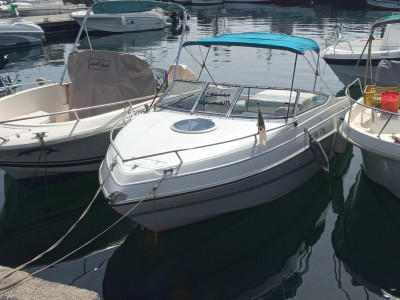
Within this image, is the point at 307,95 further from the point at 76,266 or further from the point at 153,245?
the point at 76,266

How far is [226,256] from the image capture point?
700cm

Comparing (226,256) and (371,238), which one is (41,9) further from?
(371,238)

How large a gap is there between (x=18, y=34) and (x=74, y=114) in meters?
17.4

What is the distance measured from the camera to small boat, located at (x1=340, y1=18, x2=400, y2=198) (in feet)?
24.6

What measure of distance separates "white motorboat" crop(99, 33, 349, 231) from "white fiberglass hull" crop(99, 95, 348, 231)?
14 millimetres

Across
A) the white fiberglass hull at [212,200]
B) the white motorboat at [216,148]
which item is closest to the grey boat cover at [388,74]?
the white motorboat at [216,148]

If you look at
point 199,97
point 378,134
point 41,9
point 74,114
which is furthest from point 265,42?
point 41,9

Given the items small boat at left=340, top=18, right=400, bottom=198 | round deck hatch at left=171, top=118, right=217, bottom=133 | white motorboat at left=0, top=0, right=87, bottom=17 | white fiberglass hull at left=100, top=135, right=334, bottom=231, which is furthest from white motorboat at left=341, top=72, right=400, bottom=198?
white motorboat at left=0, top=0, right=87, bottom=17

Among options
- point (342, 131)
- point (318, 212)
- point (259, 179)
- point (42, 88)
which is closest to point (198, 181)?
point (259, 179)

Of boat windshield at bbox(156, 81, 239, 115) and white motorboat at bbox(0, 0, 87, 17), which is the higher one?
boat windshield at bbox(156, 81, 239, 115)

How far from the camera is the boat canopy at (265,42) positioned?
8.32 metres

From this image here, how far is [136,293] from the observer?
6.24m

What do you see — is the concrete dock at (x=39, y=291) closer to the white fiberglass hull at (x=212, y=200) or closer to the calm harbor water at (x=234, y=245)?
the calm harbor water at (x=234, y=245)

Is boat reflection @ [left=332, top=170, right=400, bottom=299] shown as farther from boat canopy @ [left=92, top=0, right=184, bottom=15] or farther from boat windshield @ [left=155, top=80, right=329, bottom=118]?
boat canopy @ [left=92, top=0, right=184, bottom=15]
